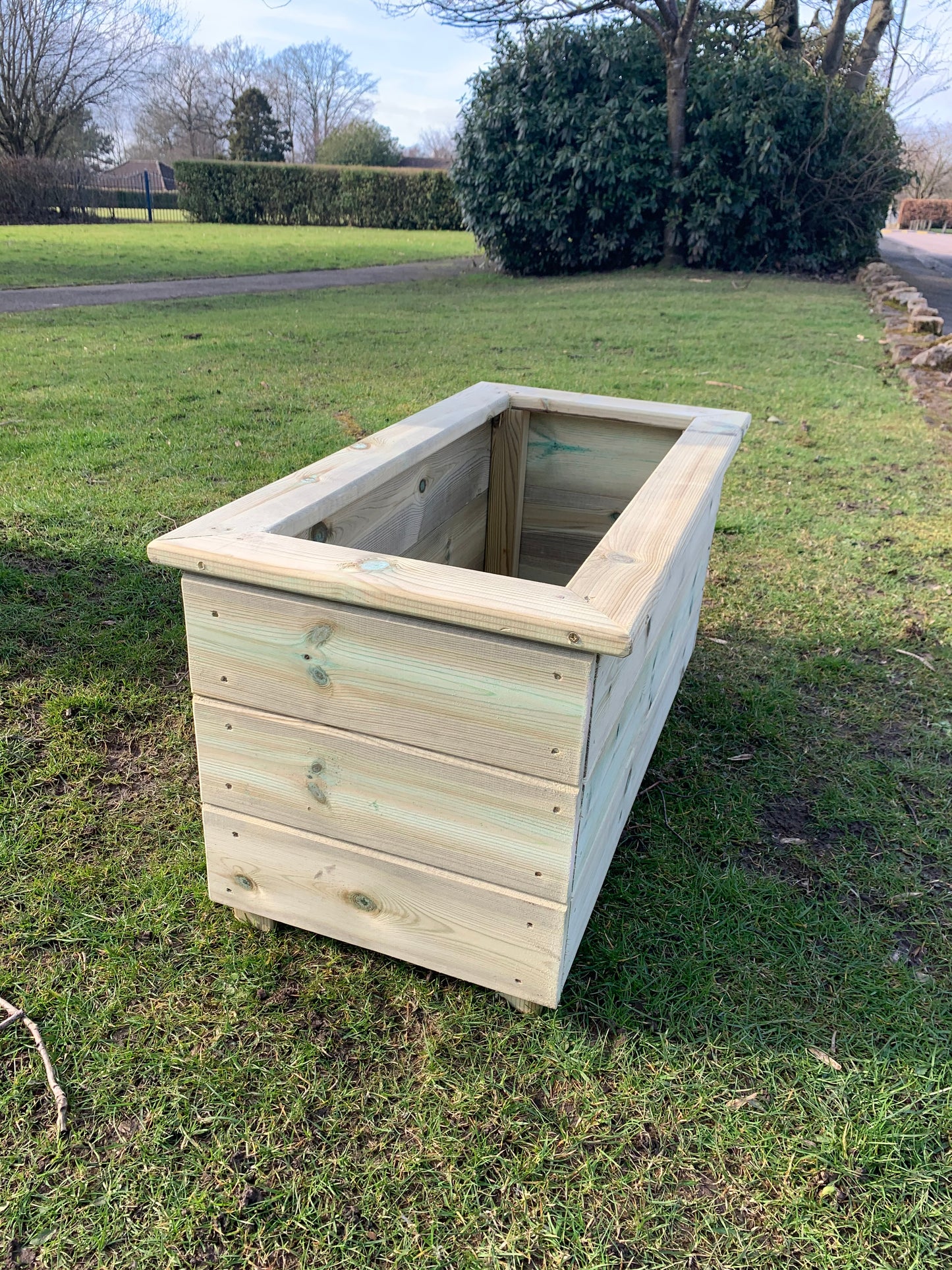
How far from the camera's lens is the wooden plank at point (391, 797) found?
1.43m

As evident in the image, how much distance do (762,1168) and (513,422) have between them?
2.01 m

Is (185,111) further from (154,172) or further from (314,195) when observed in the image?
(314,195)

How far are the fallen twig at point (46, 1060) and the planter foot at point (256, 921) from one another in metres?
0.40

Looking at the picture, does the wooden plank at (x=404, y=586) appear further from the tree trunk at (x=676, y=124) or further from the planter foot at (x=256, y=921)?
the tree trunk at (x=676, y=124)

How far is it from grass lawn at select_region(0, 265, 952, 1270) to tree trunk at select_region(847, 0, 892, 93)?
14287mm

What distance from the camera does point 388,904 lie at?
64.5 inches

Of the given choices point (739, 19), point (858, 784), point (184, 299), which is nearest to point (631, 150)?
point (739, 19)

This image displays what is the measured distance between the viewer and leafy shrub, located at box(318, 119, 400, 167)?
1462 inches

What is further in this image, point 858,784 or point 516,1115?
point 858,784

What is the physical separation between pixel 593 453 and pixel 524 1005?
1.65m

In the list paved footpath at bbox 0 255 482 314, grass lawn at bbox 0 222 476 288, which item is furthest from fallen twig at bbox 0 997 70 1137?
grass lawn at bbox 0 222 476 288

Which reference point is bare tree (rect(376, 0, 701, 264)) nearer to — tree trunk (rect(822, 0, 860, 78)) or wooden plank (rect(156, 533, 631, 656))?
tree trunk (rect(822, 0, 860, 78))

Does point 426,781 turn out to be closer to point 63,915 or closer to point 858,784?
point 63,915

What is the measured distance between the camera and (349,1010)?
165 cm
